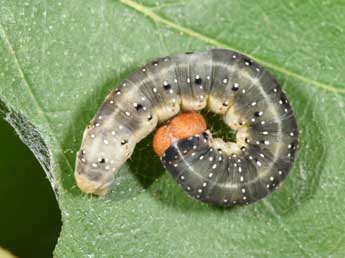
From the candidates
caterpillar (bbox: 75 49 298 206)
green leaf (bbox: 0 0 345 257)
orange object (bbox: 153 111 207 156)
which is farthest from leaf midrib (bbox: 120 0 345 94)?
orange object (bbox: 153 111 207 156)

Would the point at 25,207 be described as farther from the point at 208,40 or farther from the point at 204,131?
the point at 208,40

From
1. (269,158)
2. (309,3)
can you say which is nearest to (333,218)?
(269,158)

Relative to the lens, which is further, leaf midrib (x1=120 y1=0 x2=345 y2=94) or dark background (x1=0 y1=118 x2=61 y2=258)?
dark background (x1=0 y1=118 x2=61 y2=258)

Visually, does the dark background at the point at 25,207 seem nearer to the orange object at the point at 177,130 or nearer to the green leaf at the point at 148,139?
the green leaf at the point at 148,139

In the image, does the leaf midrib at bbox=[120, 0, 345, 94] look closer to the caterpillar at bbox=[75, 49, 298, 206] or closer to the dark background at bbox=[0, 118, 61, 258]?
the caterpillar at bbox=[75, 49, 298, 206]

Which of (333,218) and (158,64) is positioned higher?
Answer: (158,64)

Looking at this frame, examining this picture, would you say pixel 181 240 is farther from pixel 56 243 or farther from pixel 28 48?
pixel 28 48
